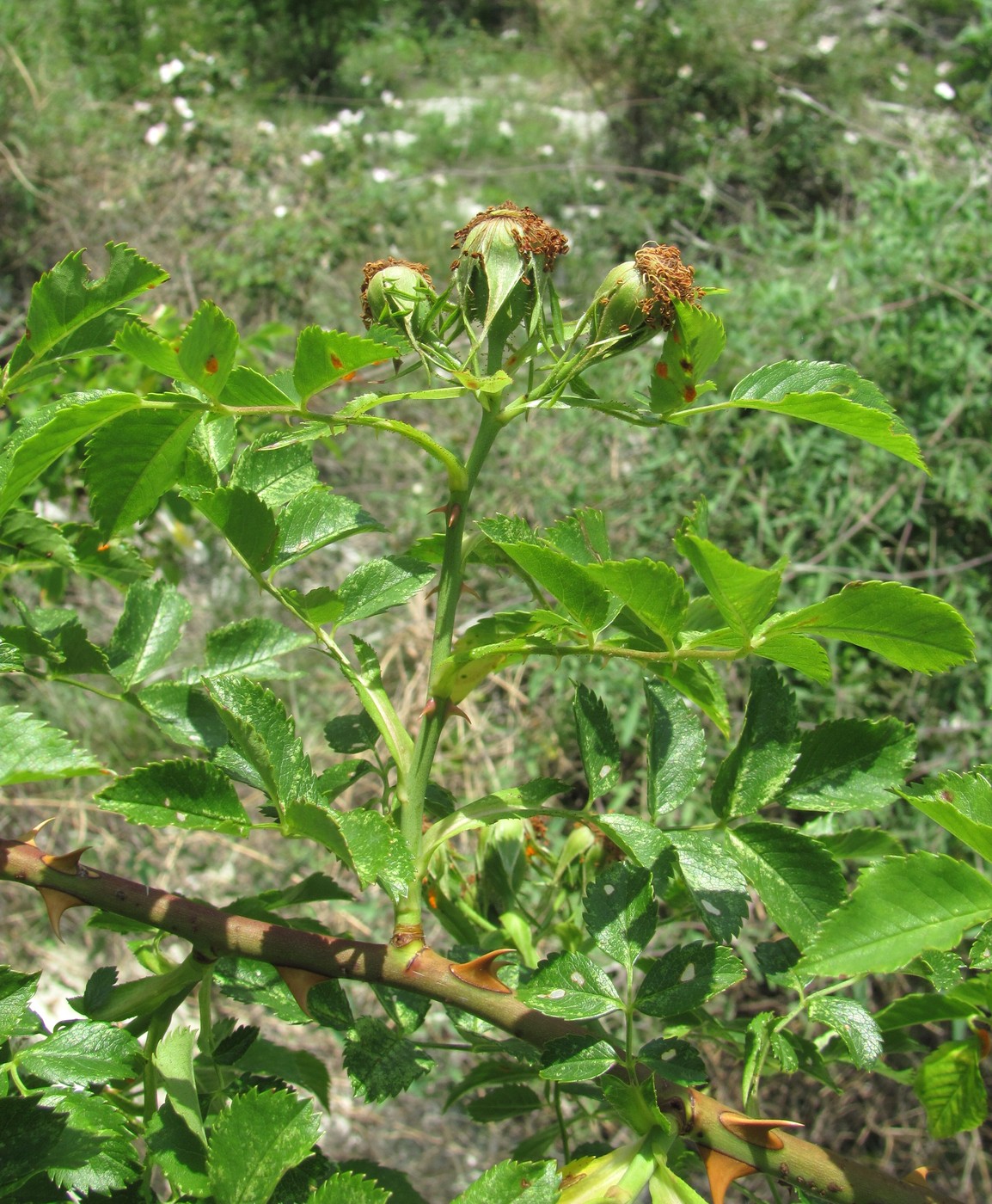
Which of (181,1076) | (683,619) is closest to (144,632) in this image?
(181,1076)

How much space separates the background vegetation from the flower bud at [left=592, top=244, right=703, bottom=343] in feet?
2.01

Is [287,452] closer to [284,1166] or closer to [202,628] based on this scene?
[284,1166]

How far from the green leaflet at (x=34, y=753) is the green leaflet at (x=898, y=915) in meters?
0.29

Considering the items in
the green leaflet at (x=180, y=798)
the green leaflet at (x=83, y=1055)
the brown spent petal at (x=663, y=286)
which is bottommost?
the green leaflet at (x=83, y=1055)

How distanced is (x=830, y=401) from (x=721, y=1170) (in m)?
0.38

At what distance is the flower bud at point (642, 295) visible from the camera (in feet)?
1.68

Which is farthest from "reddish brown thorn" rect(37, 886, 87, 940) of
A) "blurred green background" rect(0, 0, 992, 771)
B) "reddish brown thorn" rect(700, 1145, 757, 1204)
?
"blurred green background" rect(0, 0, 992, 771)

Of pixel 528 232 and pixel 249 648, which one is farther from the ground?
pixel 528 232

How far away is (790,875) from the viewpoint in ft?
1.61

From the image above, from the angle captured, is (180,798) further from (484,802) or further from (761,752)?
(761,752)

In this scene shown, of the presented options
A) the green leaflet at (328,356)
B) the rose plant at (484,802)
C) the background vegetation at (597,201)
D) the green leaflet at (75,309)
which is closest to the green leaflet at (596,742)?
the rose plant at (484,802)

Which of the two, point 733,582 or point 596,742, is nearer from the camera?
point 733,582

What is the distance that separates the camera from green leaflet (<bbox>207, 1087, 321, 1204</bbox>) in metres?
0.43

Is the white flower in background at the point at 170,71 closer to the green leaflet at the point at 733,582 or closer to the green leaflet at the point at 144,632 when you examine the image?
the green leaflet at the point at 144,632
